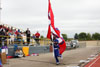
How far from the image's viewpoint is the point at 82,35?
464 ft

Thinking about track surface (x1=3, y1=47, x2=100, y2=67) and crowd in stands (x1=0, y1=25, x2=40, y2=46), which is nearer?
track surface (x1=3, y1=47, x2=100, y2=67)

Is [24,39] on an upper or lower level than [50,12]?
lower

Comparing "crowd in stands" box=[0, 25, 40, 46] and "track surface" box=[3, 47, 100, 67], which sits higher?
"crowd in stands" box=[0, 25, 40, 46]

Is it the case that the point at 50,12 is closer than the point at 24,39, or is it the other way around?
the point at 50,12

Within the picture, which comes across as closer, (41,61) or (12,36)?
(41,61)

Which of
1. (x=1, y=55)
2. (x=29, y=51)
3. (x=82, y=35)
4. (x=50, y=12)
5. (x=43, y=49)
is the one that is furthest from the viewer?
(x=82, y=35)

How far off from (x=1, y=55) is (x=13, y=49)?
15.9 ft

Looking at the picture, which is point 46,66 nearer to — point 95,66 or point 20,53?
point 95,66

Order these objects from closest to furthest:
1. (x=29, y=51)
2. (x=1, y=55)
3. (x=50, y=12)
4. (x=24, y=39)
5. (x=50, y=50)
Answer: (x=1, y=55) → (x=50, y=12) → (x=29, y=51) → (x=24, y=39) → (x=50, y=50)

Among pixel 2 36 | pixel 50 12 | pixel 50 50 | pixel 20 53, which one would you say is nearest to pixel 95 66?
pixel 50 12

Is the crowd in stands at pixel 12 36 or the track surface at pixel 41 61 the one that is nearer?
the track surface at pixel 41 61

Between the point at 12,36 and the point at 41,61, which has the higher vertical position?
the point at 12,36

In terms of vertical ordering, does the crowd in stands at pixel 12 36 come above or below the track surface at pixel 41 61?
above

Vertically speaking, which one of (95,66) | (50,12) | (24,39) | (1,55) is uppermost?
(50,12)
